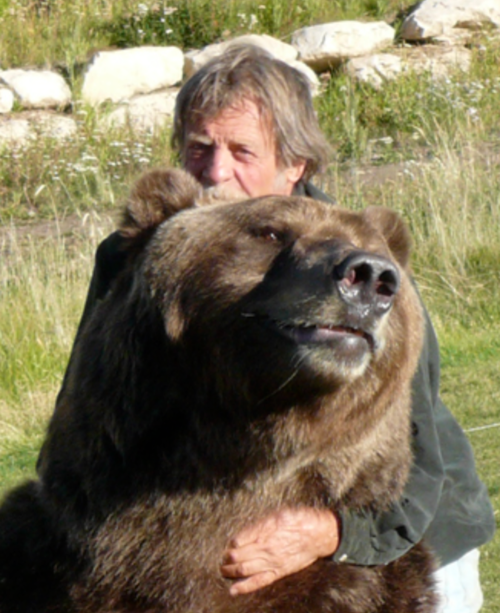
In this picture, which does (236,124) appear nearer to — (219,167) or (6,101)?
(219,167)

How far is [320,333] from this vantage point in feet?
9.50

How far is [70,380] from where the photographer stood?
341 cm

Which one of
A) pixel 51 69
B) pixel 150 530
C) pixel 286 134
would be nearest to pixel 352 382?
pixel 150 530

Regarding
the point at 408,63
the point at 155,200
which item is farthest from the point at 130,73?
the point at 155,200

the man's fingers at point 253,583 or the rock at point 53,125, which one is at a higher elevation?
the man's fingers at point 253,583

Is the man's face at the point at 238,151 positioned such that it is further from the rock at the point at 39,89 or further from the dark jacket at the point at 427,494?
the rock at the point at 39,89

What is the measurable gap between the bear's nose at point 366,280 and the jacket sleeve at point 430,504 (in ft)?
2.37

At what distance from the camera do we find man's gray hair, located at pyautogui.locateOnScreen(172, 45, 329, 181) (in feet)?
13.1

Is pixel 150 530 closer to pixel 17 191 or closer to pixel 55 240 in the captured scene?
pixel 55 240

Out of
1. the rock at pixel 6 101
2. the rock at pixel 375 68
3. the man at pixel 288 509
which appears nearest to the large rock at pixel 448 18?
the rock at pixel 375 68

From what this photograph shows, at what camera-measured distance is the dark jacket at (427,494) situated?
3268 mm

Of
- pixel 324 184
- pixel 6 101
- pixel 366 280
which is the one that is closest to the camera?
pixel 366 280

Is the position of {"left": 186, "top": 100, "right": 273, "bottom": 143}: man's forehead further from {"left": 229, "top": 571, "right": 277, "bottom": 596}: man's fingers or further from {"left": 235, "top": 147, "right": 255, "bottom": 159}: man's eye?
{"left": 229, "top": 571, "right": 277, "bottom": 596}: man's fingers

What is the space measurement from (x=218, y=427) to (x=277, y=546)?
0.40 m
